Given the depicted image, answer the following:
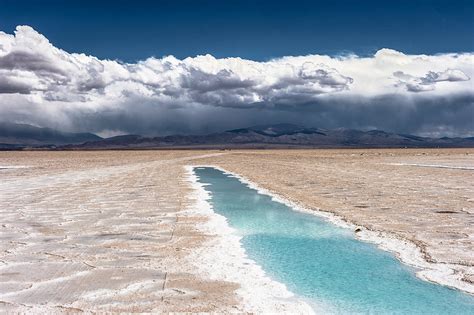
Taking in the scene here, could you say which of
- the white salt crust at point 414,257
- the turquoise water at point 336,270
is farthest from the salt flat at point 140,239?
the turquoise water at point 336,270

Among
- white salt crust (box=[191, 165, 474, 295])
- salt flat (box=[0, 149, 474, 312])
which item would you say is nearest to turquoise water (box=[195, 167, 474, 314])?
white salt crust (box=[191, 165, 474, 295])

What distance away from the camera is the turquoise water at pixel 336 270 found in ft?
24.8

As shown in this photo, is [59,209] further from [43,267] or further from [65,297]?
[65,297]

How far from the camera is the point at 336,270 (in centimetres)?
956

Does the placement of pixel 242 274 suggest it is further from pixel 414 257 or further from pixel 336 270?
pixel 414 257

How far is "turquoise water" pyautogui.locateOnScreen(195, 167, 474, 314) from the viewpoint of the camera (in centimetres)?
755

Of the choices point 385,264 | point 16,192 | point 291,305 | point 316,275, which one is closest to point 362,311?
point 291,305

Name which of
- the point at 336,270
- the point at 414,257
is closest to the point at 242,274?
the point at 336,270

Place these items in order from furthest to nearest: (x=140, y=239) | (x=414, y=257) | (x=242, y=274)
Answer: (x=140, y=239), (x=414, y=257), (x=242, y=274)

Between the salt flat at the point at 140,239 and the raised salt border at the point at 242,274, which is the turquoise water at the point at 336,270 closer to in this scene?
the raised salt border at the point at 242,274

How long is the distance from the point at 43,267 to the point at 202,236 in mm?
4338

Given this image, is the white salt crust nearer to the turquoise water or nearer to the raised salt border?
the turquoise water

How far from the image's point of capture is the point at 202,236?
Result: 12492mm

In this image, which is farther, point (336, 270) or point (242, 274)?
point (336, 270)
